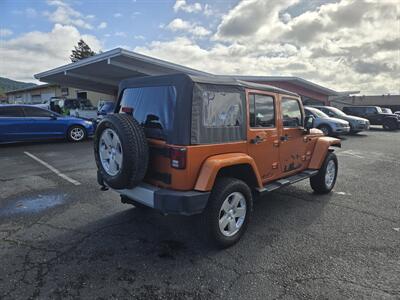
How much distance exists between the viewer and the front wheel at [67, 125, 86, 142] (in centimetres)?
1163

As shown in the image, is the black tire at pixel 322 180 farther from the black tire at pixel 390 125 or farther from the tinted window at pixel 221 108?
the black tire at pixel 390 125

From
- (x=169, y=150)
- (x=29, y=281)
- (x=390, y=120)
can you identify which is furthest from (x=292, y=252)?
(x=390, y=120)

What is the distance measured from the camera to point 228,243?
3.38 m

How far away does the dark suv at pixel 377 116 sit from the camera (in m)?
21.9

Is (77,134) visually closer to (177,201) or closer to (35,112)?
(35,112)

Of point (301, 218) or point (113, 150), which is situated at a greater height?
point (113, 150)

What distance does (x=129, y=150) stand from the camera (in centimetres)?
310

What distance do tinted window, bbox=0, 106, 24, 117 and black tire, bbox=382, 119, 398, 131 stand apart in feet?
77.6

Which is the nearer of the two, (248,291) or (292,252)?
(248,291)

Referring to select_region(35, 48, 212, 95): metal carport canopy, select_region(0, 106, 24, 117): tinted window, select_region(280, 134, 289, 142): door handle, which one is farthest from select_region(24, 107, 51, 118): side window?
select_region(280, 134, 289, 142): door handle

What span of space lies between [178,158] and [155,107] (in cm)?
76

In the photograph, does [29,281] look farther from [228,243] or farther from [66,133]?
[66,133]

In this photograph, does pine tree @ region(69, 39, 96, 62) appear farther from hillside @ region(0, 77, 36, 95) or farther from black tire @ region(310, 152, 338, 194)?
black tire @ region(310, 152, 338, 194)

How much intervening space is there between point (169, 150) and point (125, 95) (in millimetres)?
1356
